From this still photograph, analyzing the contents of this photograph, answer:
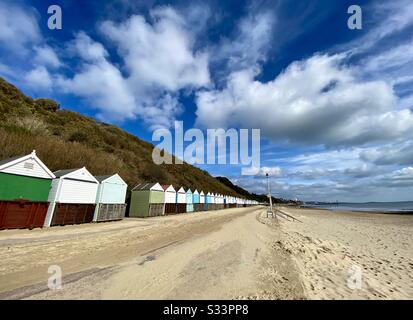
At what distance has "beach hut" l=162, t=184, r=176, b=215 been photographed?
36.2 metres

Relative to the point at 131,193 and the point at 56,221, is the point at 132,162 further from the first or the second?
the point at 56,221

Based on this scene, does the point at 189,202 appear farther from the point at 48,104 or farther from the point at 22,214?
the point at 48,104

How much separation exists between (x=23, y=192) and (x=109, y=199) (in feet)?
27.5

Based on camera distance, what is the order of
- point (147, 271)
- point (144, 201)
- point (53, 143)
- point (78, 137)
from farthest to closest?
point (78, 137), point (144, 201), point (53, 143), point (147, 271)

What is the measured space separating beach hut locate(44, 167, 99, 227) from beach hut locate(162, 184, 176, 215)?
15.0m

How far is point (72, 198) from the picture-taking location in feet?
63.7

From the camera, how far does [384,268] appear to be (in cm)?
867

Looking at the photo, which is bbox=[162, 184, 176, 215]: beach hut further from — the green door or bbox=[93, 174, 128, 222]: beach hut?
the green door

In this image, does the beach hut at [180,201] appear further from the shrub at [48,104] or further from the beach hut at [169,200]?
the shrub at [48,104]

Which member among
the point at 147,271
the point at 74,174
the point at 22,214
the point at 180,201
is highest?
the point at 74,174

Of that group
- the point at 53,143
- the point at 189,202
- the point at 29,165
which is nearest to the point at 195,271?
the point at 29,165
